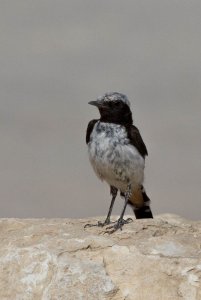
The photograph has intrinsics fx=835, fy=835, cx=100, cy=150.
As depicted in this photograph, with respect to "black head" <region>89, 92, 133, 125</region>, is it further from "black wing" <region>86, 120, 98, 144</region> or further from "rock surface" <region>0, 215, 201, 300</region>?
"rock surface" <region>0, 215, 201, 300</region>

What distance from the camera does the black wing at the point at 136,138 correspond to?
38.6 ft

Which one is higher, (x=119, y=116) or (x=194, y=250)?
(x=119, y=116)

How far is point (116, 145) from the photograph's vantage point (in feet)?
38.1

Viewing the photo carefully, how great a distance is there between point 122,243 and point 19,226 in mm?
1699

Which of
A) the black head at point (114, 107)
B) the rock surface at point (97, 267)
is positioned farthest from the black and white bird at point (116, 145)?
the rock surface at point (97, 267)

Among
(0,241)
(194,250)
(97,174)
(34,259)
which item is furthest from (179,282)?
(97,174)

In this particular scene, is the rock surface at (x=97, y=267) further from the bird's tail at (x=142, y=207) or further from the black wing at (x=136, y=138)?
the bird's tail at (x=142, y=207)

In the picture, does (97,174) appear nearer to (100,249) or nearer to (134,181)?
(134,181)

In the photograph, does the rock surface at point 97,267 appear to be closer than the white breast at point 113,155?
Yes

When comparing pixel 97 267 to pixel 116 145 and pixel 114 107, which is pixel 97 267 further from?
pixel 114 107

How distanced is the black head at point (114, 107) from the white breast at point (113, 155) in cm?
10

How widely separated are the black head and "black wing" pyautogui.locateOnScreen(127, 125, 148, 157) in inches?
5.2

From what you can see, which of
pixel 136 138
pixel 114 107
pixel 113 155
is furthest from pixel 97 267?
pixel 114 107

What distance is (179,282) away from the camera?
30.1ft
